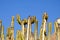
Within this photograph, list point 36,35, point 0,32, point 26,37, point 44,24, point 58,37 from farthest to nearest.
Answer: point 0,32
point 26,37
point 36,35
point 44,24
point 58,37

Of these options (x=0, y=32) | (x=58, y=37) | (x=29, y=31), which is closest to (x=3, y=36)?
(x=0, y=32)

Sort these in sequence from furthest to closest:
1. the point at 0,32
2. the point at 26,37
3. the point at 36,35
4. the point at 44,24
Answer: the point at 0,32 → the point at 26,37 → the point at 36,35 → the point at 44,24

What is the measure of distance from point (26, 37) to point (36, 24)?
6.66 ft

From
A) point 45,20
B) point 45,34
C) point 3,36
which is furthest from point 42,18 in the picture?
point 3,36

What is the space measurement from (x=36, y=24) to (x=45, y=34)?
285cm

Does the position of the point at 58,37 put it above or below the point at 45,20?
below

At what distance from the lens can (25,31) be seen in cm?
2059

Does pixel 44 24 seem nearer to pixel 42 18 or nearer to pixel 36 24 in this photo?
A: pixel 42 18

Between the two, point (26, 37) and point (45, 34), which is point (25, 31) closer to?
point (26, 37)

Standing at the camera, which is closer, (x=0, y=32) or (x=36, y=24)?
(x=36, y=24)

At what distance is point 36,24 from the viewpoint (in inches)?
761

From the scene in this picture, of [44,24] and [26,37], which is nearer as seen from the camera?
[44,24]

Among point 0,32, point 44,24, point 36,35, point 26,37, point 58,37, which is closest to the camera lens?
point 58,37

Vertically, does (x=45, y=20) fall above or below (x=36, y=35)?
above
